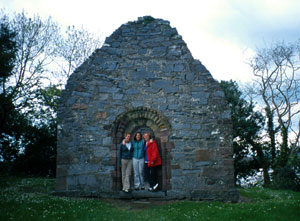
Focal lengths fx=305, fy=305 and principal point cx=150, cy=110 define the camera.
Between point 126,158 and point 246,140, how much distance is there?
11108 millimetres

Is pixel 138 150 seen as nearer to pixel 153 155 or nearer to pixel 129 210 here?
pixel 153 155

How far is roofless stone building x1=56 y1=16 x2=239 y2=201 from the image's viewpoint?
9.48 metres

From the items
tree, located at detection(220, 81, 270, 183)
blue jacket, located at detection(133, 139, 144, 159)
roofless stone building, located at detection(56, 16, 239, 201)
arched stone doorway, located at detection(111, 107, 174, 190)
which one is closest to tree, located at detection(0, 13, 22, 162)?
roofless stone building, located at detection(56, 16, 239, 201)

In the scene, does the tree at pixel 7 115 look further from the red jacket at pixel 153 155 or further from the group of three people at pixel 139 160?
the red jacket at pixel 153 155

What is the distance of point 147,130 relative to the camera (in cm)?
1039

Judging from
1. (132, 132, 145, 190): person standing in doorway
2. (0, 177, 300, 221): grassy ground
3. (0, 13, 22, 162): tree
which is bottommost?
(0, 177, 300, 221): grassy ground

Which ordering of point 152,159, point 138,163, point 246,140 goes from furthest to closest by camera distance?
point 246,140
point 138,163
point 152,159

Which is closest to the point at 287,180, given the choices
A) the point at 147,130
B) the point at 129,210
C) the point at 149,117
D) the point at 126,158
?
the point at 147,130

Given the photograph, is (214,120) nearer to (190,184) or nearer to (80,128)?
(190,184)

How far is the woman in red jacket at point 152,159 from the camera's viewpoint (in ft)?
31.4

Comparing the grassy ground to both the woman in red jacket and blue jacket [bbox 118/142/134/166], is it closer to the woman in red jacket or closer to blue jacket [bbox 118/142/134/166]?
the woman in red jacket

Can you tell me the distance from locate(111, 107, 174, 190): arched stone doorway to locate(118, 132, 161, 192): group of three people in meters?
0.23

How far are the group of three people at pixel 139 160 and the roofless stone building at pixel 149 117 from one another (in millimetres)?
279

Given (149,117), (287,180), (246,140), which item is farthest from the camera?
(246,140)
